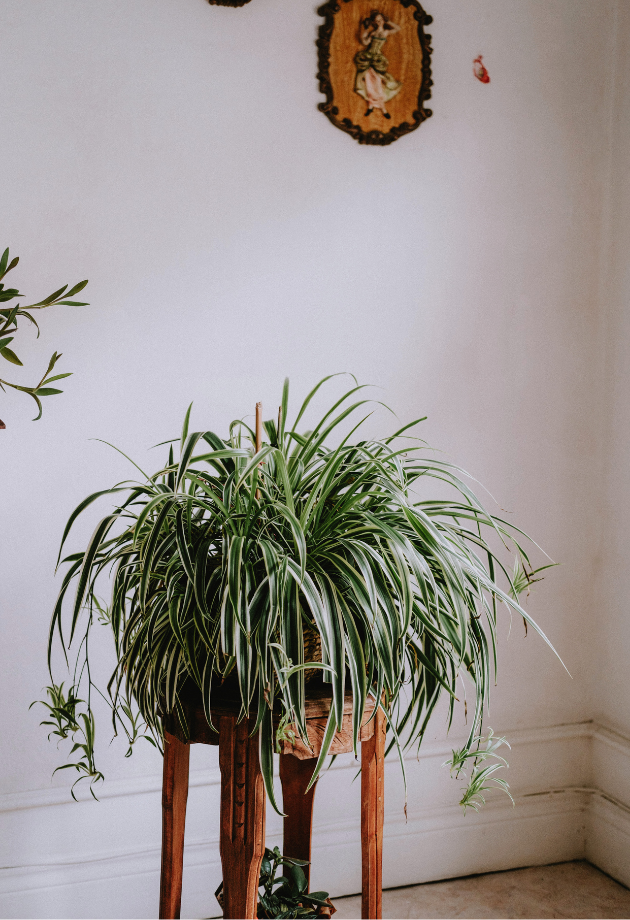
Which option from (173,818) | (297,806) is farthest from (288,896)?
(173,818)

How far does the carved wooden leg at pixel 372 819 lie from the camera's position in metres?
1.24

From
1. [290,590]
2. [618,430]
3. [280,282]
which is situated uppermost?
[280,282]

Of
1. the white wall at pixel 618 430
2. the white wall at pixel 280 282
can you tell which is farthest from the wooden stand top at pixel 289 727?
the white wall at pixel 618 430

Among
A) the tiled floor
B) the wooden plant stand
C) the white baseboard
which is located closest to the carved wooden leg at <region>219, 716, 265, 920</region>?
the wooden plant stand

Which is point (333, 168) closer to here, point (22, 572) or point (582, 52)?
point (582, 52)

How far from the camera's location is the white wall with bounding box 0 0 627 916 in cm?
163

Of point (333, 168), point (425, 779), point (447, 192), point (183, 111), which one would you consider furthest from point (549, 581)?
point (183, 111)

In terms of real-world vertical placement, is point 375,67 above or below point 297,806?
above

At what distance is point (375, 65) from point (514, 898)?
1971 millimetres

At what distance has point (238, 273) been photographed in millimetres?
1731

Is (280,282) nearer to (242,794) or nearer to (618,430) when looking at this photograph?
(618,430)

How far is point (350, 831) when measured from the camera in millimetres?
1854

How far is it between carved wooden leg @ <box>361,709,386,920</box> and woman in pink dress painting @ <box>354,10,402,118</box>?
4.46 feet

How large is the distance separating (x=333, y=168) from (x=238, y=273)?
33 centimetres
